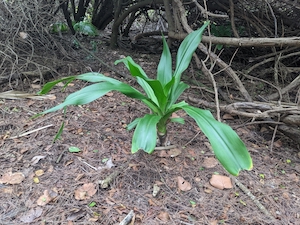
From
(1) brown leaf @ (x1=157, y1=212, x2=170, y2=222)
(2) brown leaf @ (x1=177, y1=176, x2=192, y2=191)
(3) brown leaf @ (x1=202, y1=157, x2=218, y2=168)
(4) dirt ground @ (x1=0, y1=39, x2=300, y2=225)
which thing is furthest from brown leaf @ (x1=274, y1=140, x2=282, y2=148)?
(1) brown leaf @ (x1=157, y1=212, x2=170, y2=222)

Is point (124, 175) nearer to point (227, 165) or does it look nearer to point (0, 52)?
point (227, 165)

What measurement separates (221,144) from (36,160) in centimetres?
100

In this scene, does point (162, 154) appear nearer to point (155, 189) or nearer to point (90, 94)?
point (155, 189)

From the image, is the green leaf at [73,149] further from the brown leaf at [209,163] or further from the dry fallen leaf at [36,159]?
the brown leaf at [209,163]

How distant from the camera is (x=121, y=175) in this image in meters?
1.38

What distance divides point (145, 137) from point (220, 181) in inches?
21.1

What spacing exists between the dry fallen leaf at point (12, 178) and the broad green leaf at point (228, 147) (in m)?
0.95

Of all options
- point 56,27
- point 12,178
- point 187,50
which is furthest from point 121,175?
point 56,27

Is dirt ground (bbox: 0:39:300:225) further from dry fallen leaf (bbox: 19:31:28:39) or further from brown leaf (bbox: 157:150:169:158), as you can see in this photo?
dry fallen leaf (bbox: 19:31:28:39)

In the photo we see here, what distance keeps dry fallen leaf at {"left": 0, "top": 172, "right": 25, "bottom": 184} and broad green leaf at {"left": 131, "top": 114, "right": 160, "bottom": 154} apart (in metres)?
0.66

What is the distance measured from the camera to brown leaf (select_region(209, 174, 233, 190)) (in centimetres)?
139

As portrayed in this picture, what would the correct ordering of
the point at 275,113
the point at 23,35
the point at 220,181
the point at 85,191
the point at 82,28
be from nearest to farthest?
1. the point at 85,191
2. the point at 220,181
3. the point at 275,113
4. the point at 23,35
5. the point at 82,28

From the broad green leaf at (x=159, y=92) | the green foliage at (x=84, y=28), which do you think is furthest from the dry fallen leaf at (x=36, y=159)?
the green foliage at (x=84, y=28)

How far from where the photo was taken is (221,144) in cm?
107
